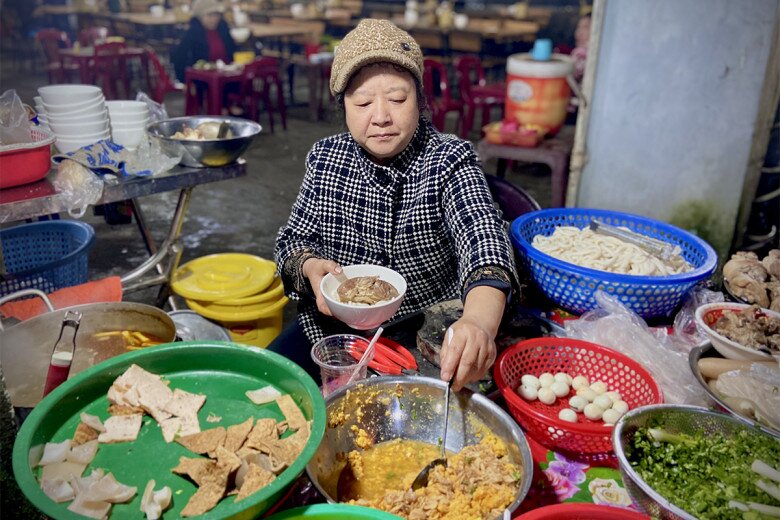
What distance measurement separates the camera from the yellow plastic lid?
3100mm

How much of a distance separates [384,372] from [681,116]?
11.1ft

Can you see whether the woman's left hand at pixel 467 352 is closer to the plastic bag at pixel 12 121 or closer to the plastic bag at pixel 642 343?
the plastic bag at pixel 642 343

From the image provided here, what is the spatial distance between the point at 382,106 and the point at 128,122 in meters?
1.81

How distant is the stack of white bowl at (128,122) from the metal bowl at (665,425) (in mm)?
2836

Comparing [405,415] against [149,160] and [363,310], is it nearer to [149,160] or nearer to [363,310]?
[363,310]

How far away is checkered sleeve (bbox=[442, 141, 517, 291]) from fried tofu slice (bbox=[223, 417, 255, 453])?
31.9 inches

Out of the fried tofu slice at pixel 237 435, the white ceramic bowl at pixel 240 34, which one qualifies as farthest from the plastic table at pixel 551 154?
the white ceramic bowl at pixel 240 34

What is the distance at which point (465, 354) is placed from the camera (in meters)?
1.40

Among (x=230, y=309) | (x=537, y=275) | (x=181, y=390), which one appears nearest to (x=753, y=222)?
(x=537, y=275)

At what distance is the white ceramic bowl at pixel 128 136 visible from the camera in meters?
3.10

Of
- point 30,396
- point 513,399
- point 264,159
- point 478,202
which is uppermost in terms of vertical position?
point 478,202

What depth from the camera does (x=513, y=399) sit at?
144 cm

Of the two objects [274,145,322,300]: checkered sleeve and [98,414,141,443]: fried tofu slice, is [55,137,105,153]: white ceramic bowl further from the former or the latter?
[98,414,141,443]: fried tofu slice

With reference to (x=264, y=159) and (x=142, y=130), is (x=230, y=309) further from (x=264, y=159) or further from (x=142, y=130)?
(x=264, y=159)
